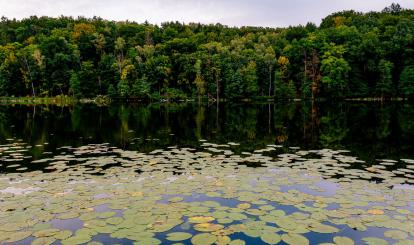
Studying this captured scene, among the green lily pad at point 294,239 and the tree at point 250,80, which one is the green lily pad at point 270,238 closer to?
the green lily pad at point 294,239

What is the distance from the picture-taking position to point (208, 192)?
8.92 m

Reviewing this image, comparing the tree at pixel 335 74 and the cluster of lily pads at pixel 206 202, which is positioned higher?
the tree at pixel 335 74

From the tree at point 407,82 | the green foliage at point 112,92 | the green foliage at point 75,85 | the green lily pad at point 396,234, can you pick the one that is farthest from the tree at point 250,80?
the green lily pad at point 396,234

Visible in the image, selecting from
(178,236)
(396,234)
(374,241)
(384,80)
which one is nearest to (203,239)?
(178,236)

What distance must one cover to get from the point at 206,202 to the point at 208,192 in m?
0.91

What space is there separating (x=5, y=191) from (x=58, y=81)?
70867 millimetres

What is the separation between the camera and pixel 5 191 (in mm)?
9094

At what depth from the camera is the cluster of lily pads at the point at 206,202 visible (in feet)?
20.7

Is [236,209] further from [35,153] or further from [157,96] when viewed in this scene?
[157,96]

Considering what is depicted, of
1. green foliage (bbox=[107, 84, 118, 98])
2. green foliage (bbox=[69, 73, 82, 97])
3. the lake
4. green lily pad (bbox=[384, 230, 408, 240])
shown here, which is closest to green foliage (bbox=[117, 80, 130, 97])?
green foliage (bbox=[107, 84, 118, 98])

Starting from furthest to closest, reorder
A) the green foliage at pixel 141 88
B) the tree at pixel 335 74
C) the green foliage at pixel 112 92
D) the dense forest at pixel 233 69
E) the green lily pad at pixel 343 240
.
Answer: the green foliage at pixel 112 92, the green foliage at pixel 141 88, the dense forest at pixel 233 69, the tree at pixel 335 74, the green lily pad at pixel 343 240

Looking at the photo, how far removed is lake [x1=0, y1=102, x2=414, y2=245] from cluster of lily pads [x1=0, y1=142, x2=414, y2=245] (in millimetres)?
27

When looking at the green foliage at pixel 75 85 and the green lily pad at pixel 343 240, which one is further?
the green foliage at pixel 75 85

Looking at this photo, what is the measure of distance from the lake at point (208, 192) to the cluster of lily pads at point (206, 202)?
0.03 meters
